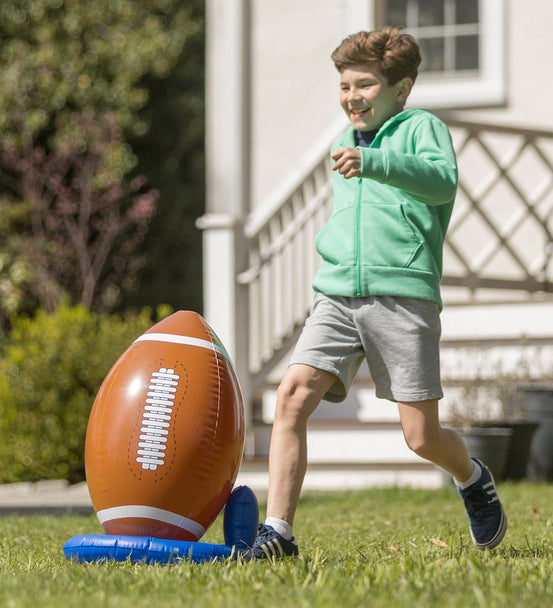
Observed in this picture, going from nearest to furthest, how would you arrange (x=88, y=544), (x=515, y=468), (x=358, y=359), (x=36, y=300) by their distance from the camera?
(x=88, y=544), (x=358, y=359), (x=515, y=468), (x=36, y=300)

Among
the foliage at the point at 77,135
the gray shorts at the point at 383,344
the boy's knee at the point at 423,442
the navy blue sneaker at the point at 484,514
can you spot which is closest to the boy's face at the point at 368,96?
the gray shorts at the point at 383,344

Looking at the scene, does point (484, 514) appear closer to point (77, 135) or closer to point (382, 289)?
point (382, 289)

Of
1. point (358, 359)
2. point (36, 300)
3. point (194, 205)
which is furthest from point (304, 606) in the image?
point (194, 205)

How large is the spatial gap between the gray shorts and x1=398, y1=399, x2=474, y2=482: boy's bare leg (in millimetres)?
43

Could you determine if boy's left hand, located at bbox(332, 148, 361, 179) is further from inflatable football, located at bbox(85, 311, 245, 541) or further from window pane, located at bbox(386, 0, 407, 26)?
window pane, located at bbox(386, 0, 407, 26)

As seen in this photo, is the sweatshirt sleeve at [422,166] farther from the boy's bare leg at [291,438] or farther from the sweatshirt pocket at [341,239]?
the boy's bare leg at [291,438]

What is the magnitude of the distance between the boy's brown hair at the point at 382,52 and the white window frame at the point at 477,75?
5567 mm

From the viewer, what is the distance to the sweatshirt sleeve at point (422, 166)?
367 centimetres

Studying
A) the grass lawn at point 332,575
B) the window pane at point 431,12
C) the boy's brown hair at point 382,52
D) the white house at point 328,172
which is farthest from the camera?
the window pane at point 431,12

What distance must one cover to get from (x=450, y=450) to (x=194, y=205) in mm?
12971

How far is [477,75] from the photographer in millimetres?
9914

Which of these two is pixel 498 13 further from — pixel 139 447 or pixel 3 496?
pixel 139 447

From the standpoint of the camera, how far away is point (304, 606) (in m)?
2.68

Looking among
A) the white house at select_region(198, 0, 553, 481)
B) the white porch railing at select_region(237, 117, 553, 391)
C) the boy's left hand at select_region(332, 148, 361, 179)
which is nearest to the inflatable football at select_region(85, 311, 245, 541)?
the boy's left hand at select_region(332, 148, 361, 179)
